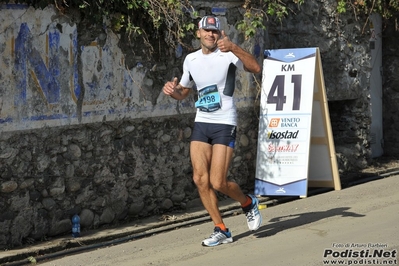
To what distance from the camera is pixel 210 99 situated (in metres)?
8.05

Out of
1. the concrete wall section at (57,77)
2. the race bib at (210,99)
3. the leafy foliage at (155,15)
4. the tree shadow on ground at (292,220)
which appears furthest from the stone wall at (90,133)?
the race bib at (210,99)

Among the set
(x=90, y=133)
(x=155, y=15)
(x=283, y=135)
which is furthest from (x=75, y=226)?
(x=283, y=135)

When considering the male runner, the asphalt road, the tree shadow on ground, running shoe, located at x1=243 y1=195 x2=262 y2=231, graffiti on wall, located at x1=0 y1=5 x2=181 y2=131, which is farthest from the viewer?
the tree shadow on ground

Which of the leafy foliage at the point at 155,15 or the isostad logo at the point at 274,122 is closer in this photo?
the leafy foliage at the point at 155,15

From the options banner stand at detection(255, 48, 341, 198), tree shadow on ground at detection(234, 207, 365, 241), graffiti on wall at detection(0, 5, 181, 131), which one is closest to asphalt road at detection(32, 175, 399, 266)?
tree shadow on ground at detection(234, 207, 365, 241)

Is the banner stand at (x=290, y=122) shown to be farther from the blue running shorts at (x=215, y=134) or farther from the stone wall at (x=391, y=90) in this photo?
the stone wall at (x=391, y=90)

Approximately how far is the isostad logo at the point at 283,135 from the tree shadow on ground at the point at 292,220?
1.31m

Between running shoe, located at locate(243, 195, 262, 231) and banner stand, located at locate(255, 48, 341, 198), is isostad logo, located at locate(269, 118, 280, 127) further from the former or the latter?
running shoe, located at locate(243, 195, 262, 231)

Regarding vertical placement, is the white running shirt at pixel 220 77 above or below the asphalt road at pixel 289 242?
Result: above

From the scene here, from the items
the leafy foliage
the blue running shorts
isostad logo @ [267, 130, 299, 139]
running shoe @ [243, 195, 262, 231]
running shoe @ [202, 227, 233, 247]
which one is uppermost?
the leafy foliage

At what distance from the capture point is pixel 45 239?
8.55 meters

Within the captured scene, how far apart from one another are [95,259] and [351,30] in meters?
6.46

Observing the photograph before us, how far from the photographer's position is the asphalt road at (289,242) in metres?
7.45

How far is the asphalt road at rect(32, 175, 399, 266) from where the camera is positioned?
745cm
